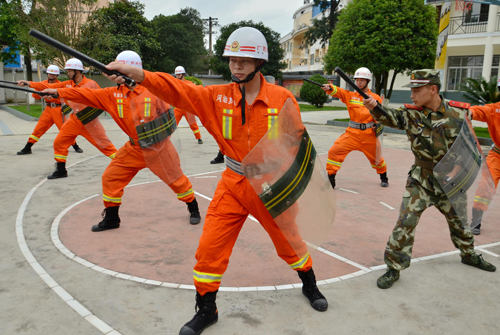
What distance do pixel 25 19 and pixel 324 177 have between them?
1025 inches

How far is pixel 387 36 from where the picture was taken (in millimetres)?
19719

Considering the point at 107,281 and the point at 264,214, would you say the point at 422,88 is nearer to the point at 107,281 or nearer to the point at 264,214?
the point at 264,214

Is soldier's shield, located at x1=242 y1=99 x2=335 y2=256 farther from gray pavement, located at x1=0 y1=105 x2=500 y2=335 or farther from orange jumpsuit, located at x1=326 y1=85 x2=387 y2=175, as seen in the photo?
orange jumpsuit, located at x1=326 y1=85 x2=387 y2=175

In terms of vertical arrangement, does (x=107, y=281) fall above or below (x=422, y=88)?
below

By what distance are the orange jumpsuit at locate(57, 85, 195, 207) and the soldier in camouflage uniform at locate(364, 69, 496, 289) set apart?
232 centimetres

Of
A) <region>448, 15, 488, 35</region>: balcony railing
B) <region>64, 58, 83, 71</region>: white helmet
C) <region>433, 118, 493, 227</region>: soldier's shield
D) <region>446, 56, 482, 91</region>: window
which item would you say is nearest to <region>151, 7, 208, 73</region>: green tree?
<region>446, 56, 482, 91</region>: window

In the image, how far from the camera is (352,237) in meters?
5.45

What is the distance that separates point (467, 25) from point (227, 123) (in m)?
29.8

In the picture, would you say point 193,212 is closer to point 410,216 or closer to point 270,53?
point 410,216

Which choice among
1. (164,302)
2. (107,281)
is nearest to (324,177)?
(164,302)

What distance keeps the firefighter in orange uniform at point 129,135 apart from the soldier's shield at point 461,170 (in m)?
2.85

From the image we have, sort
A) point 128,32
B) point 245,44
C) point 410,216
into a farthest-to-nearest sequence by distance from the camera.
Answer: point 128,32
point 410,216
point 245,44

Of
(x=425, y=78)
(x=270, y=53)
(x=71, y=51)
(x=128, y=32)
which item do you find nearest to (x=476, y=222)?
(x=425, y=78)

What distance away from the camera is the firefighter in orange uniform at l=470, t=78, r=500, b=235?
4277 millimetres
